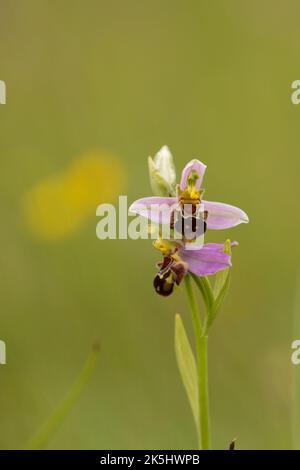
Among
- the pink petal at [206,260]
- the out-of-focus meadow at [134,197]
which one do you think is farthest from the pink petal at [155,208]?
the out-of-focus meadow at [134,197]

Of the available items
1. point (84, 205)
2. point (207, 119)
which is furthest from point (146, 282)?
point (207, 119)

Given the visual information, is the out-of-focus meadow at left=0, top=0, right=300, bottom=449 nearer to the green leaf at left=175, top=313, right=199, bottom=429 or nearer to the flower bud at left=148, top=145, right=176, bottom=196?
the green leaf at left=175, top=313, right=199, bottom=429

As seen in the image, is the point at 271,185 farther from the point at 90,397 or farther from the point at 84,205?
the point at 90,397

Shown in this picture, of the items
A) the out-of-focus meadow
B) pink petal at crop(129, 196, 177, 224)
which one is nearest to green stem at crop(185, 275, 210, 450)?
pink petal at crop(129, 196, 177, 224)

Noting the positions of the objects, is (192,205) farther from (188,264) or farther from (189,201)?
(188,264)

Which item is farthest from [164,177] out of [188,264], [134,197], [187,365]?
[134,197]
